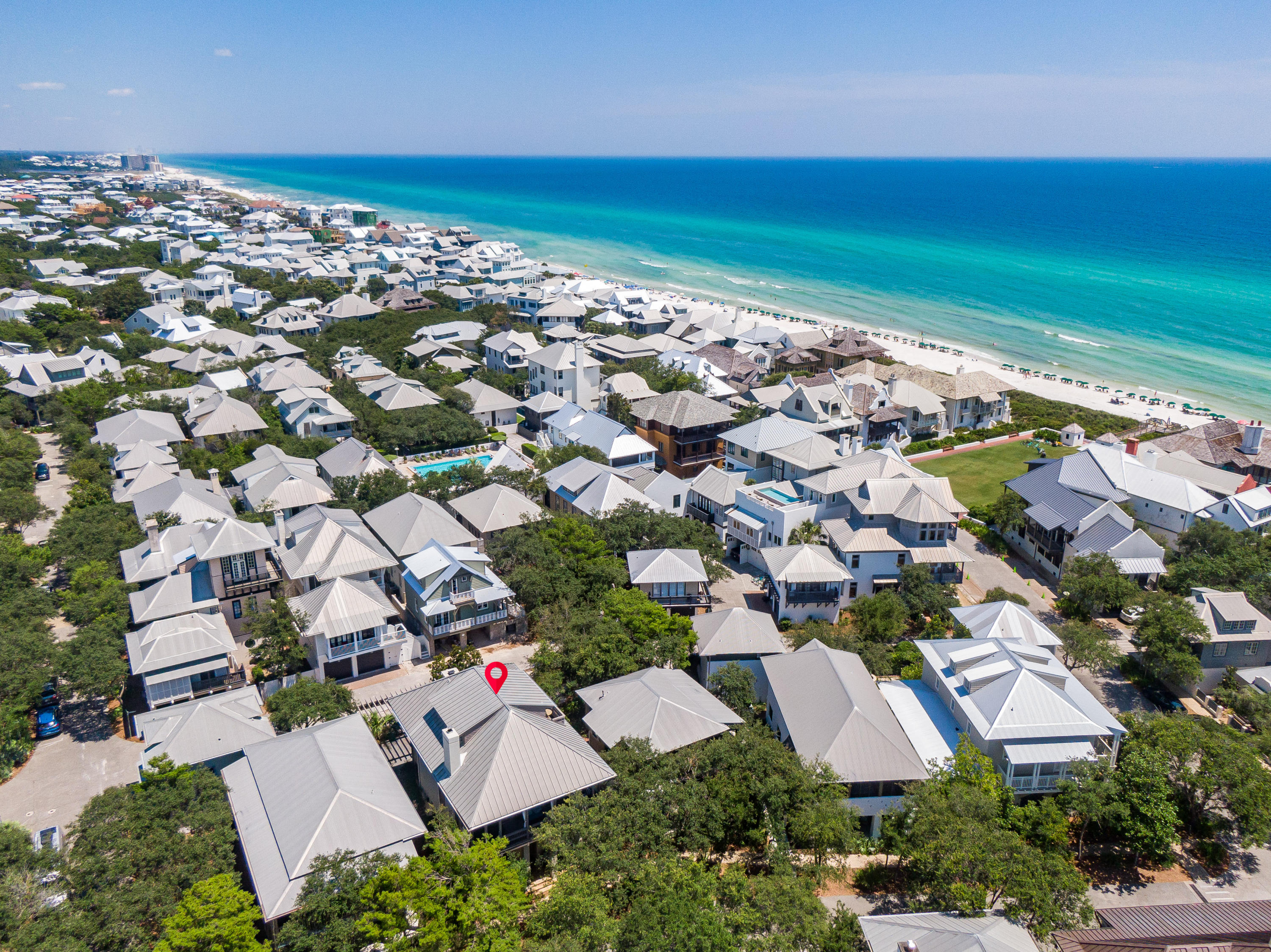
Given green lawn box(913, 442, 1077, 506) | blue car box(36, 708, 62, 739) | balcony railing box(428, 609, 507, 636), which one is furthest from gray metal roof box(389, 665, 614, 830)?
green lawn box(913, 442, 1077, 506)

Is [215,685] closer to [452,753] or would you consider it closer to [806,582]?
[452,753]

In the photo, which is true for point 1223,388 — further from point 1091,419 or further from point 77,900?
point 77,900

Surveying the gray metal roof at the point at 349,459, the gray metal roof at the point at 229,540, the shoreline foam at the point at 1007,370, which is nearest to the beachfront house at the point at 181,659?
the gray metal roof at the point at 229,540

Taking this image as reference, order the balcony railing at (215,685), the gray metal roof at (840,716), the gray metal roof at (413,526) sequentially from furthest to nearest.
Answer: the gray metal roof at (413,526) → the balcony railing at (215,685) → the gray metal roof at (840,716)

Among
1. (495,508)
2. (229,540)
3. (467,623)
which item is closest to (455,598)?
(467,623)

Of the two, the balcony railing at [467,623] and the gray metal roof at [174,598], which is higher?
the gray metal roof at [174,598]

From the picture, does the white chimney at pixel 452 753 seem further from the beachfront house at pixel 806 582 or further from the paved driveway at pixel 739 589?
the beachfront house at pixel 806 582
